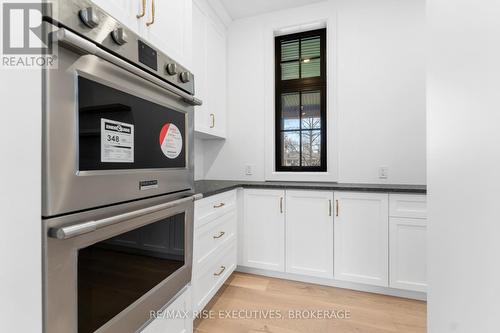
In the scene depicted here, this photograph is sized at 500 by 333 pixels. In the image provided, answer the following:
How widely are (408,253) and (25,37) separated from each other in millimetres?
2397

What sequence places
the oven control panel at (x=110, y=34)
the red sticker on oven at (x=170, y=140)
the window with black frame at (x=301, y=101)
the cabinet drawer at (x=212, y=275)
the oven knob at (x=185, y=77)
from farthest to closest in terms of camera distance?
1. the window with black frame at (x=301, y=101)
2. the cabinet drawer at (x=212, y=275)
3. the oven knob at (x=185, y=77)
4. the red sticker on oven at (x=170, y=140)
5. the oven control panel at (x=110, y=34)

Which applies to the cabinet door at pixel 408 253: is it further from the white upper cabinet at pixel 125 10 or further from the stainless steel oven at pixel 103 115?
the white upper cabinet at pixel 125 10

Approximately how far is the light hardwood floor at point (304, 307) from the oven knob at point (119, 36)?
1.65 meters

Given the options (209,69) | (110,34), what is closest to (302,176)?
(209,69)

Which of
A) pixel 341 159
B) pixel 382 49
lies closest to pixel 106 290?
pixel 341 159

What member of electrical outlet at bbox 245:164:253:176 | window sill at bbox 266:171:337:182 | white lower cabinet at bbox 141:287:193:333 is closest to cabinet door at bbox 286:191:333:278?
window sill at bbox 266:171:337:182

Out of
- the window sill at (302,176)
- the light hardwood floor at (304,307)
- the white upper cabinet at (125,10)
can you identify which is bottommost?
the light hardwood floor at (304,307)

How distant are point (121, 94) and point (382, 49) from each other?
7.87 feet

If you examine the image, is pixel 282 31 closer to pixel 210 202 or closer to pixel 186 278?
pixel 210 202

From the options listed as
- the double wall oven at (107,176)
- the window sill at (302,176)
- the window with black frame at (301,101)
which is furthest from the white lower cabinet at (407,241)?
the double wall oven at (107,176)

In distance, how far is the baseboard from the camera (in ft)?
6.11

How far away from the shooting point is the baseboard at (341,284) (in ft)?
6.11

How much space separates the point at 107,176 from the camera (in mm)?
721

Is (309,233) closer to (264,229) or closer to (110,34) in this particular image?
(264,229)
